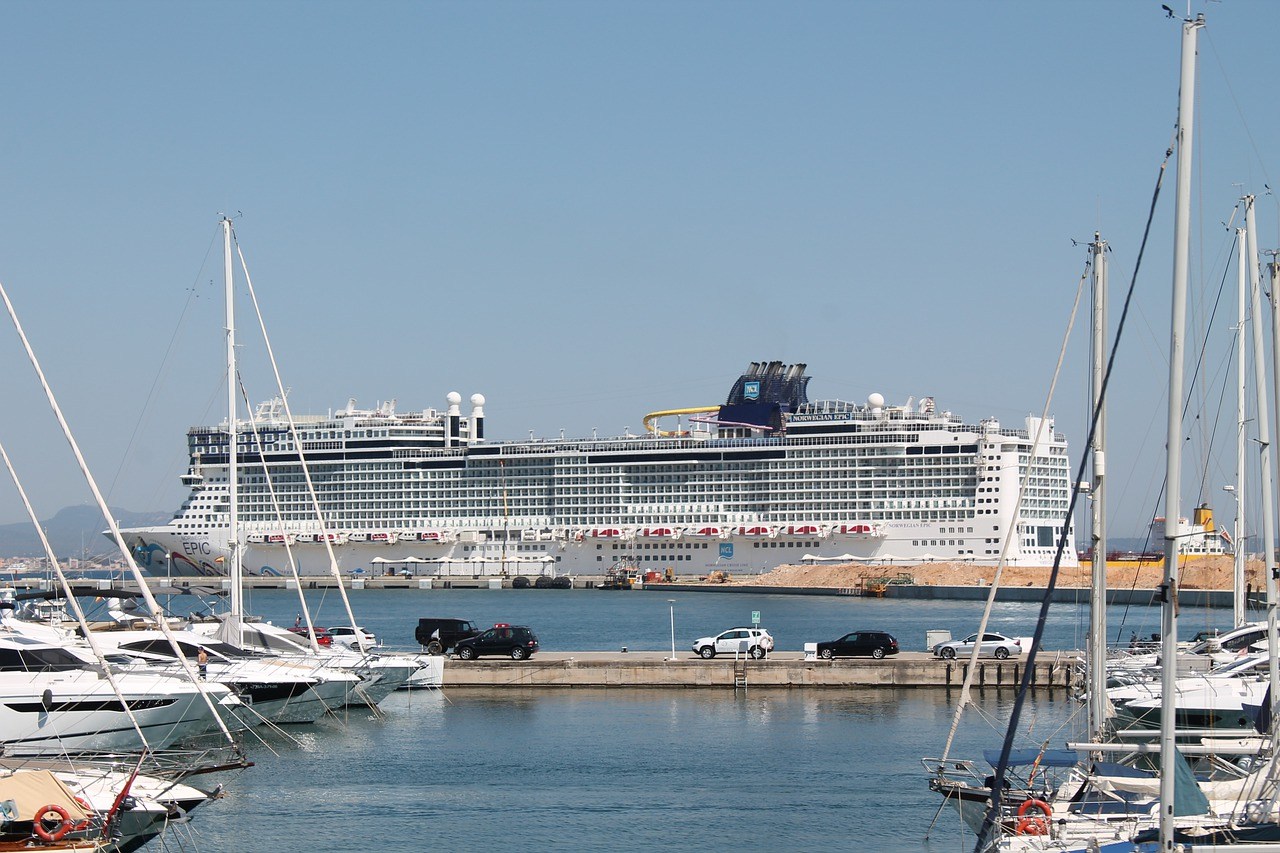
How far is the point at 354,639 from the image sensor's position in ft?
128

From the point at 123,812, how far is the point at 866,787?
11614mm

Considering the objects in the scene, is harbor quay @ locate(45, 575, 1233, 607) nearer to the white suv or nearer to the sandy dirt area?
the sandy dirt area

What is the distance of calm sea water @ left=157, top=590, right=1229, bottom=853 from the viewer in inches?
802

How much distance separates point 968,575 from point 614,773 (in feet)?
223

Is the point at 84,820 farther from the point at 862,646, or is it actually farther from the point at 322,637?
the point at 862,646

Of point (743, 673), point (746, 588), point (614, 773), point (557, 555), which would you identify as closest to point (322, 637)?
point (743, 673)

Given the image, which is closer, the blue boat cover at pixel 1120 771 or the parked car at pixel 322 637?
the blue boat cover at pixel 1120 771

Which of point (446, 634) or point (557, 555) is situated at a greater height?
point (446, 634)

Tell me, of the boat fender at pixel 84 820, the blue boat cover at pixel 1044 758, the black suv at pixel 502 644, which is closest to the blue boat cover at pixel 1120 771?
the blue boat cover at pixel 1044 758

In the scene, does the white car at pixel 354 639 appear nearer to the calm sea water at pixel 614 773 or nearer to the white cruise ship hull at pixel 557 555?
the calm sea water at pixel 614 773

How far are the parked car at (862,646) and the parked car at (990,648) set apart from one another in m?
1.22

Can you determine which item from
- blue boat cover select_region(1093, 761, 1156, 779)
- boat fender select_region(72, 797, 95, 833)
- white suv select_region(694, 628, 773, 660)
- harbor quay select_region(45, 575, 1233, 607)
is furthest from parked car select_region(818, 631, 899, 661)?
harbor quay select_region(45, 575, 1233, 607)

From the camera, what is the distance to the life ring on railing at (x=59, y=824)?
14.9m

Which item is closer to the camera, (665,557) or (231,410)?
(231,410)
